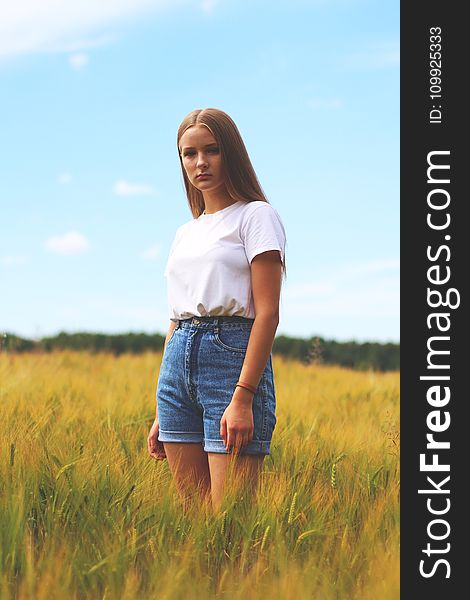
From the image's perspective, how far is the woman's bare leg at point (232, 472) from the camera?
2238 mm

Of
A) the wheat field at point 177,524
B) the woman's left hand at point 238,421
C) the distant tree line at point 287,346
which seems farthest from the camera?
the distant tree line at point 287,346

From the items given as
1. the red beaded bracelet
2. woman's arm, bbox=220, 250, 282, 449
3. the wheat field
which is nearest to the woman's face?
woman's arm, bbox=220, 250, 282, 449

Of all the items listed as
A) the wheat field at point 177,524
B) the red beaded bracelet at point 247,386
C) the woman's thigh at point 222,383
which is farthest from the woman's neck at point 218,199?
the wheat field at point 177,524

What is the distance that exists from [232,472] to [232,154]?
961 millimetres

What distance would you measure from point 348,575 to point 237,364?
659 millimetres

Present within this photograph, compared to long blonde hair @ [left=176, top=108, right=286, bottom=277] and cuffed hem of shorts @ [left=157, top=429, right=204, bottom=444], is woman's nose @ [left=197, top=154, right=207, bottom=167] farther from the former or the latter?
cuffed hem of shorts @ [left=157, top=429, right=204, bottom=444]

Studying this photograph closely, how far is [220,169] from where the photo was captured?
2.41 meters

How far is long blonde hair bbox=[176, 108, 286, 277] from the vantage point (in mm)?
2393

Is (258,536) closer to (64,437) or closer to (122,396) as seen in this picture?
(64,437)

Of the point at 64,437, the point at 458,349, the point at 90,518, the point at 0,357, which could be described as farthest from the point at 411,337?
the point at 0,357

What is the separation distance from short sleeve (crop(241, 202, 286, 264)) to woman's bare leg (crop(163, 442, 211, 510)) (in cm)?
64

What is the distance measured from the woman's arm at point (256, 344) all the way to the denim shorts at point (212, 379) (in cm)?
5

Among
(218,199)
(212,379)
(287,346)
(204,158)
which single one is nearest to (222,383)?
(212,379)

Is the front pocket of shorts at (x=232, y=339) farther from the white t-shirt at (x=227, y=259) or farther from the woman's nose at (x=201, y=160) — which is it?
the woman's nose at (x=201, y=160)
